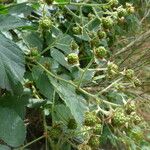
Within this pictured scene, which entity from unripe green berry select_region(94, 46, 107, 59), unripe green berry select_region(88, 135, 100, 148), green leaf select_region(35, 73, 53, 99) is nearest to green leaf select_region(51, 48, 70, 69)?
green leaf select_region(35, 73, 53, 99)

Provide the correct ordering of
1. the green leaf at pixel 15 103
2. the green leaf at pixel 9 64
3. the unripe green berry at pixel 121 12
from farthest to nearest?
the unripe green berry at pixel 121 12
the green leaf at pixel 15 103
the green leaf at pixel 9 64

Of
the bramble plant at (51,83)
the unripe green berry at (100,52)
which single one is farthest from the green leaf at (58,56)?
the unripe green berry at (100,52)

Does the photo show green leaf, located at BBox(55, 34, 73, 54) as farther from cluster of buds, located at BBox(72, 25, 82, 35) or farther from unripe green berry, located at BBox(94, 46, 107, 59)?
unripe green berry, located at BBox(94, 46, 107, 59)

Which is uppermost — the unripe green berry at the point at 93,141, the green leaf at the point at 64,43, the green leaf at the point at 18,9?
the green leaf at the point at 18,9

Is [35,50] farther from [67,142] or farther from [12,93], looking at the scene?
[67,142]

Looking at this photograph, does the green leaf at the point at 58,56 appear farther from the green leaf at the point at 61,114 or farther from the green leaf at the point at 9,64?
the green leaf at the point at 9,64
